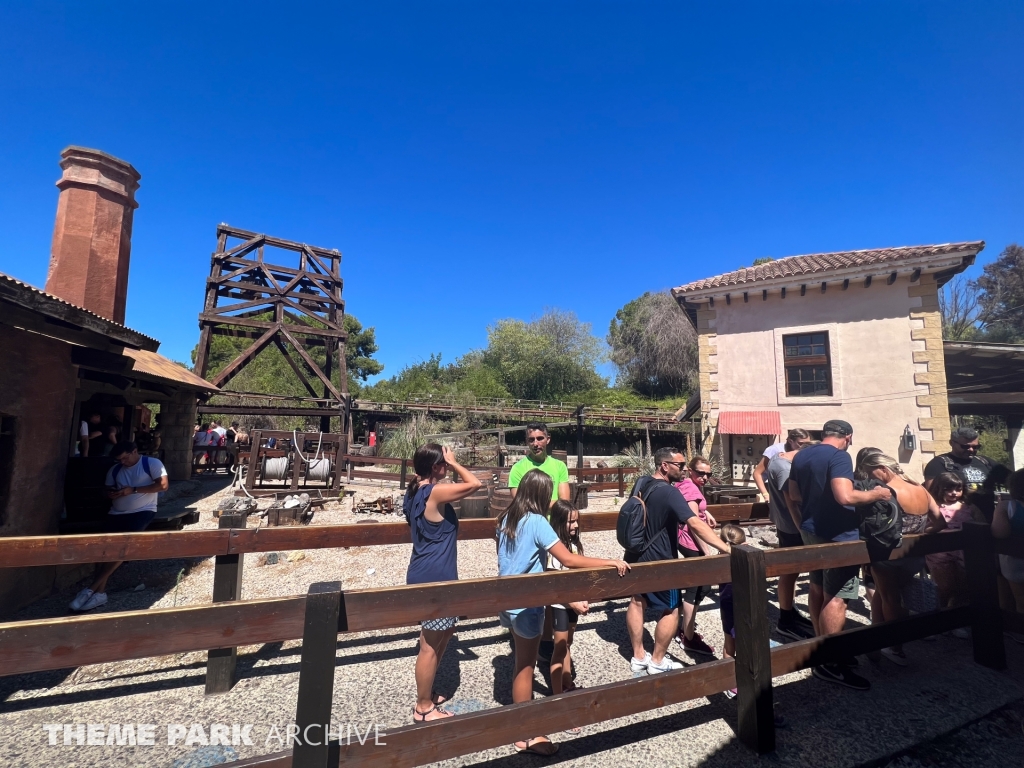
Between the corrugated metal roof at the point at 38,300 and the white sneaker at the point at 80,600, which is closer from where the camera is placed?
the corrugated metal roof at the point at 38,300

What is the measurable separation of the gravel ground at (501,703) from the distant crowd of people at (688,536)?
0.76 ft

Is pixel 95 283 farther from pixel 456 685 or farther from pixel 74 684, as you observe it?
pixel 456 685

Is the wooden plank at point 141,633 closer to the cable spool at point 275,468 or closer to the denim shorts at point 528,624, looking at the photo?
the denim shorts at point 528,624

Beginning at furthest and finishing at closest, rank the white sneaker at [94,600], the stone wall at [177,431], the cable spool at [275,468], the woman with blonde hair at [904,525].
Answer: the stone wall at [177,431]
the cable spool at [275,468]
the white sneaker at [94,600]
the woman with blonde hair at [904,525]

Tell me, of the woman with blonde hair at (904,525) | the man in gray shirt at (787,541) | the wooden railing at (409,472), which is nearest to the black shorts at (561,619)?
the man in gray shirt at (787,541)

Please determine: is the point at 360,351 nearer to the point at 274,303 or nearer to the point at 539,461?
the point at 274,303

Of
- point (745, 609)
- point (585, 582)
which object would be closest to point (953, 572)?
point (745, 609)

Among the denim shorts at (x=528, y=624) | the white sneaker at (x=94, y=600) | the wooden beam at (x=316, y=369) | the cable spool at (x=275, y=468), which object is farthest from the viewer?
the wooden beam at (x=316, y=369)

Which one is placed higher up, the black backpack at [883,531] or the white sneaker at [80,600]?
the black backpack at [883,531]

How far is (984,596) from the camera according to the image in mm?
3154

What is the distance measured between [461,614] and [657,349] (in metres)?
33.2


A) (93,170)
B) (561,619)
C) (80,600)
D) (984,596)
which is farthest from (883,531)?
(93,170)

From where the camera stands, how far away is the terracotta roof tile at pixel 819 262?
10555mm

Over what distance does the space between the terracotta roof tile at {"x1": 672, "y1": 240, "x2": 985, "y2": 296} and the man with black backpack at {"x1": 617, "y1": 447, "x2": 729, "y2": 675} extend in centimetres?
1115
